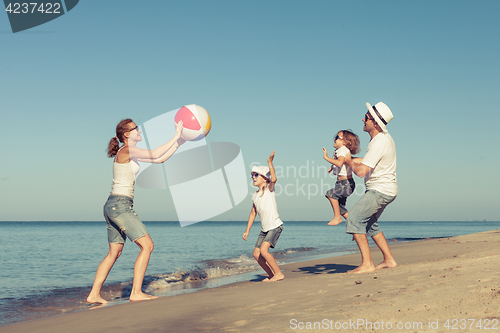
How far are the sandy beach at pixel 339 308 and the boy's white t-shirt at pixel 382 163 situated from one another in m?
1.04

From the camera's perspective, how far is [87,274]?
29.6 feet

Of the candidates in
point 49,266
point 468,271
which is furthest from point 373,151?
point 49,266

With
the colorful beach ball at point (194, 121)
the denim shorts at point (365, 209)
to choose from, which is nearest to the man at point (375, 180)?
the denim shorts at point (365, 209)

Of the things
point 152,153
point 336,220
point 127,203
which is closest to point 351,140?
point 336,220

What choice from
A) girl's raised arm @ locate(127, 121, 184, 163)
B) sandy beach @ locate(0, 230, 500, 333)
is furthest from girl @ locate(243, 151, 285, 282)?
girl's raised arm @ locate(127, 121, 184, 163)

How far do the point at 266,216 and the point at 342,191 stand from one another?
1464 millimetres

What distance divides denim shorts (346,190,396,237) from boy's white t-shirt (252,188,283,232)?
1.38m

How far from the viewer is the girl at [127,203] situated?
4609 millimetres

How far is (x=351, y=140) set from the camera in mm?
6438

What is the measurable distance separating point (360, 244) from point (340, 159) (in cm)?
157

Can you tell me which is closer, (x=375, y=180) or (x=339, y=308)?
(x=339, y=308)

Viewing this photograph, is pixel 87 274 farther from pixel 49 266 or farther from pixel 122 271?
pixel 49 266

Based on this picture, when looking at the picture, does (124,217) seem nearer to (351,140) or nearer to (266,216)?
(266,216)

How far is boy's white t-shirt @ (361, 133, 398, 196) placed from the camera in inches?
185
